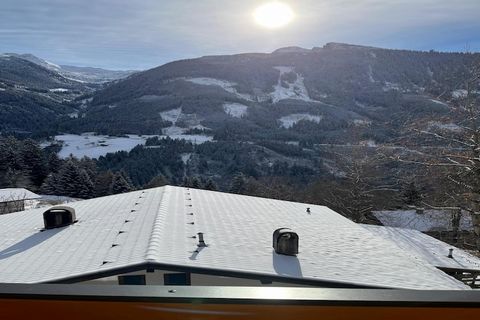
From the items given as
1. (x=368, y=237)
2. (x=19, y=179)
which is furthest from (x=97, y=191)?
(x=368, y=237)

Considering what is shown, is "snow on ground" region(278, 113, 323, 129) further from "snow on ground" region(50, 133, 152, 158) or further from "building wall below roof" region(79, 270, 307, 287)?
"building wall below roof" region(79, 270, 307, 287)

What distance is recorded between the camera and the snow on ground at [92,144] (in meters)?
68.9

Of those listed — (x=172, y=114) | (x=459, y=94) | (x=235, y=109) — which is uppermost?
(x=235, y=109)

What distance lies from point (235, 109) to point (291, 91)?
1254 inches

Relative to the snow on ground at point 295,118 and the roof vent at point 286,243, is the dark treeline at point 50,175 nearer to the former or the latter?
the roof vent at point 286,243

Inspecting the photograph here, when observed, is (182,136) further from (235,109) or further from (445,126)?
(445,126)

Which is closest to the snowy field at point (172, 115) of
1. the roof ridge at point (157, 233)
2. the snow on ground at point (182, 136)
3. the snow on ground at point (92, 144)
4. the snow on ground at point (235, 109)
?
the snow on ground at point (182, 136)

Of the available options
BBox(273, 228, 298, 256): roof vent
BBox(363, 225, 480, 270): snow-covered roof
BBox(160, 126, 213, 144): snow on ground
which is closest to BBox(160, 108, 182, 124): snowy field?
BBox(160, 126, 213, 144): snow on ground

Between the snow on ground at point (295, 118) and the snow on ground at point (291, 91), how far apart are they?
1875cm

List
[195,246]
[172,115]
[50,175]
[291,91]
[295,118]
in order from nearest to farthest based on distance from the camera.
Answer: [195,246], [50,175], [295,118], [172,115], [291,91]

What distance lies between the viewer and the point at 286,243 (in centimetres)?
558

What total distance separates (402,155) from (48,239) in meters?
6.28

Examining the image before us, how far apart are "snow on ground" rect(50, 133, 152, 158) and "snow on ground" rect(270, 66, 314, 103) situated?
63423mm

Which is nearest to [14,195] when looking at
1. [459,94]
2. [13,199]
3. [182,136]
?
[13,199]
